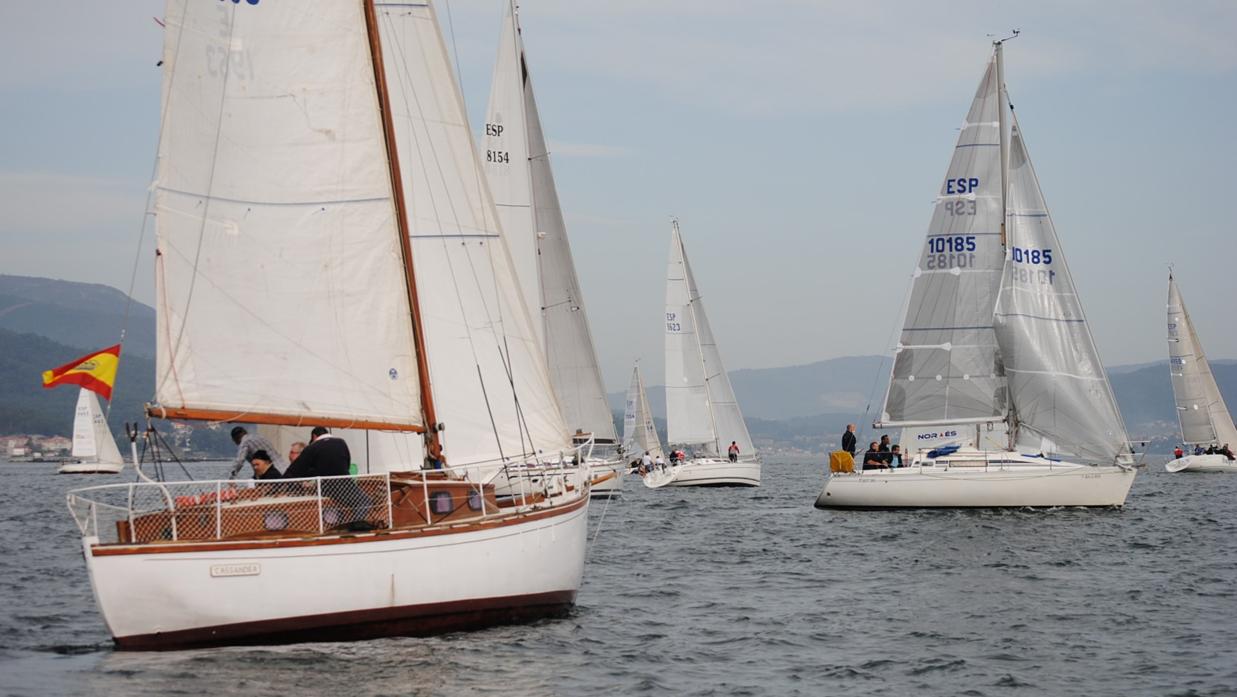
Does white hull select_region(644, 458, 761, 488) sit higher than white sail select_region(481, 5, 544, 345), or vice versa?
white sail select_region(481, 5, 544, 345)

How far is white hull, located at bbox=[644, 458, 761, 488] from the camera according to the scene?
174 ft

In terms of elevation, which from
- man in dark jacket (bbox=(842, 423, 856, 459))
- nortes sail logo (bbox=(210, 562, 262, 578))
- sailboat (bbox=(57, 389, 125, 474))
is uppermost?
sailboat (bbox=(57, 389, 125, 474))

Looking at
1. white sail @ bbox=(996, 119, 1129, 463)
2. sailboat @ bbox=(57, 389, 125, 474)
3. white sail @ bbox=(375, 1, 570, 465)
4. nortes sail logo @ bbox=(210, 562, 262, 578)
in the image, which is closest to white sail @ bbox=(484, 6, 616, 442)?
white sail @ bbox=(996, 119, 1129, 463)

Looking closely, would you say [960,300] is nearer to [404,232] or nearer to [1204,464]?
[404,232]

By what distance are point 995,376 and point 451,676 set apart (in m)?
25.1

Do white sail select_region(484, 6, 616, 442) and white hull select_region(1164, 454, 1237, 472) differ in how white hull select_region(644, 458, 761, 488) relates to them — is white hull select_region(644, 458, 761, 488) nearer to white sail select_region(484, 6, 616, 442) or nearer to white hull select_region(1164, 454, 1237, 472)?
white sail select_region(484, 6, 616, 442)

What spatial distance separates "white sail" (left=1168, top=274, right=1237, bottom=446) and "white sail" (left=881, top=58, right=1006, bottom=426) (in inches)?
1714

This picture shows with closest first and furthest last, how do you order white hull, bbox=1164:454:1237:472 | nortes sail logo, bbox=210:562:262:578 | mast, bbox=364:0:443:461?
1. nortes sail logo, bbox=210:562:262:578
2. mast, bbox=364:0:443:461
3. white hull, bbox=1164:454:1237:472

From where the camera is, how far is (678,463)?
56.7 meters

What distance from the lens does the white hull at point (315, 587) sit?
14180 mm

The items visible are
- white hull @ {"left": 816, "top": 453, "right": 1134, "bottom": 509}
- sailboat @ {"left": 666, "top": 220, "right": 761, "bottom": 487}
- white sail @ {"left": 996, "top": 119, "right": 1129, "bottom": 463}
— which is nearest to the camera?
white hull @ {"left": 816, "top": 453, "right": 1134, "bottom": 509}

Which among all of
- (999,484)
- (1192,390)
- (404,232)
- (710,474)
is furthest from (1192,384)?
(404,232)

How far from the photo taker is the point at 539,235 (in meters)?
39.0

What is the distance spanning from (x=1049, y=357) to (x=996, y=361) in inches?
58.3
